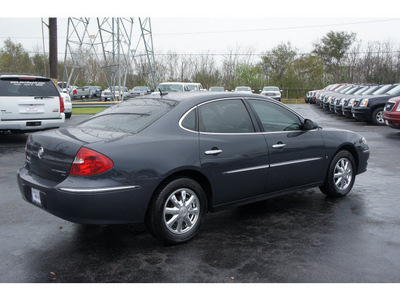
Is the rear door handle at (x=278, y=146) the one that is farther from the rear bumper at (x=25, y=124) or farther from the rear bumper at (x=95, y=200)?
the rear bumper at (x=25, y=124)

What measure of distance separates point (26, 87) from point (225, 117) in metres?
7.62

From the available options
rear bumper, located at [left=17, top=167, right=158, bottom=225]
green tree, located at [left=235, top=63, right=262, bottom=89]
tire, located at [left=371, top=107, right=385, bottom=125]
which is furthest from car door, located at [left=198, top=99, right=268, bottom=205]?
green tree, located at [left=235, top=63, right=262, bottom=89]

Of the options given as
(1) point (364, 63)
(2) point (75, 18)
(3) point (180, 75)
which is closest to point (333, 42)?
(1) point (364, 63)

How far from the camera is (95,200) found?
379 cm

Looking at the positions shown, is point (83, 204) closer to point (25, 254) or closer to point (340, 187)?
point (25, 254)

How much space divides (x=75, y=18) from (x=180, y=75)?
108ft

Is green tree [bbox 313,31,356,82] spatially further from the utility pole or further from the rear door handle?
the rear door handle

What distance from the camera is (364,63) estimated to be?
54906mm

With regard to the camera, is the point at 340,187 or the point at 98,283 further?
the point at 340,187

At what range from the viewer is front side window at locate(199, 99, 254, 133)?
15.4ft

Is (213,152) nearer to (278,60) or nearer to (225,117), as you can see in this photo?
(225,117)

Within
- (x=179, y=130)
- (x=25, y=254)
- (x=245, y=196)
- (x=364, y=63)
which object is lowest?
(x=25, y=254)

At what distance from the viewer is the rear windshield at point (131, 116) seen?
445 centimetres

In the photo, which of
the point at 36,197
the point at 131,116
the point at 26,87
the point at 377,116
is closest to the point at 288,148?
the point at 131,116
